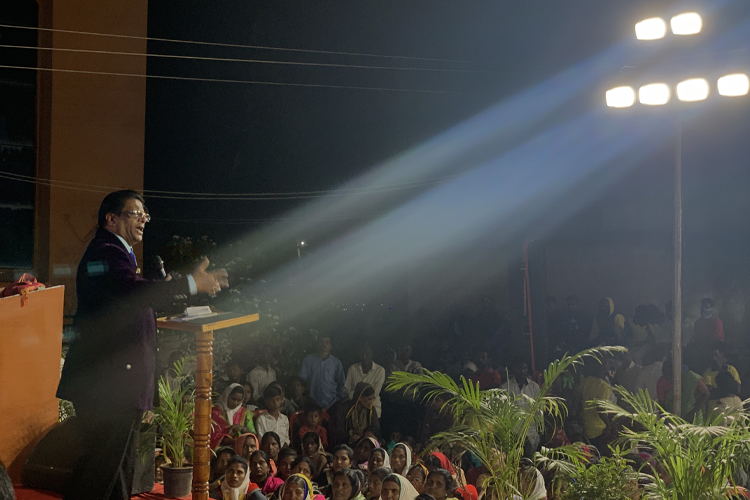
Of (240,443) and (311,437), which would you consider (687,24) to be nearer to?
(311,437)

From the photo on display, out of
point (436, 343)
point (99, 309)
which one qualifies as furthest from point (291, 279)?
point (99, 309)

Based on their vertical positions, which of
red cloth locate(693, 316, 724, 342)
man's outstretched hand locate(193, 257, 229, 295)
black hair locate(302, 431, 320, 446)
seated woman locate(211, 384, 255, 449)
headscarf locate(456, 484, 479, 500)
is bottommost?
headscarf locate(456, 484, 479, 500)

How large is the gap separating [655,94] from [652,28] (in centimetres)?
49

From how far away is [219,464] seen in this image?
5086 millimetres

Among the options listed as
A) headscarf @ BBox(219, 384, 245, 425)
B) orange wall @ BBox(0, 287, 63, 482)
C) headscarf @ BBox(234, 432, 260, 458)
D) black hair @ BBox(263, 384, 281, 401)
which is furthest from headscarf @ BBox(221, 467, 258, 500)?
black hair @ BBox(263, 384, 281, 401)

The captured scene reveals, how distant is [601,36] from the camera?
10.8 meters

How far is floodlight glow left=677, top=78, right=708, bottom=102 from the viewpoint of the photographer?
16.4ft

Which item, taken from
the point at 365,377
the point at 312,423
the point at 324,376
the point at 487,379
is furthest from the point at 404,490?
the point at 324,376

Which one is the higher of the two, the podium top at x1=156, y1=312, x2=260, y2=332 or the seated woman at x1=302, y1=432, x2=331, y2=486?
→ the podium top at x1=156, y1=312, x2=260, y2=332

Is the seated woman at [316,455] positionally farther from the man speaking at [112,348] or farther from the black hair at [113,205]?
the black hair at [113,205]

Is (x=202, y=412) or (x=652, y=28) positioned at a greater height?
(x=652, y=28)

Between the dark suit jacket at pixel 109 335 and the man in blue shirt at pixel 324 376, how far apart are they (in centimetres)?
481

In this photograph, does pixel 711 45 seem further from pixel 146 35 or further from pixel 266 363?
pixel 146 35

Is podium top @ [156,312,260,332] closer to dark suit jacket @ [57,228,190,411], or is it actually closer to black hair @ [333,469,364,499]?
dark suit jacket @ [57,228,190,411]
